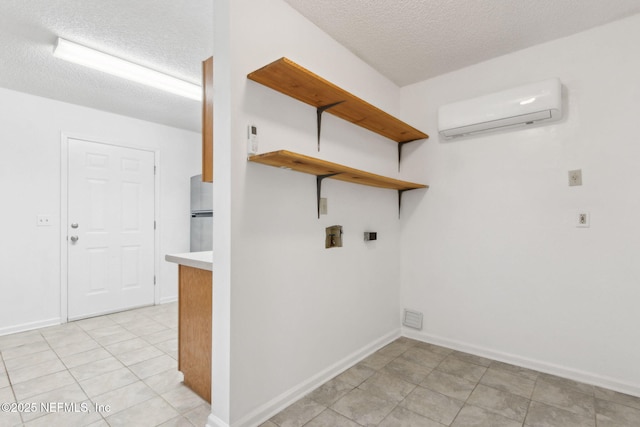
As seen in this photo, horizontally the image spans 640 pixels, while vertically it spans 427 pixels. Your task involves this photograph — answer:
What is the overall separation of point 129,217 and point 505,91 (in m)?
4.28

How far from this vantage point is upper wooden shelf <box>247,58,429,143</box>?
1673mm

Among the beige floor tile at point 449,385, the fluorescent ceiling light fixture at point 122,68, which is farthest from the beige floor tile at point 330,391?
the fluorescent ceiling light fixture at point 122,68

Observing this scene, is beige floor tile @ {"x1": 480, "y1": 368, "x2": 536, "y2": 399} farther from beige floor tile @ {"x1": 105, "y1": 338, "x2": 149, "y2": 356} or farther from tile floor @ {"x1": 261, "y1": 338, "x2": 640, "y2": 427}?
beige floor tile @ {"x1": 105, "y1": 338, "x2": 149, "y2": 356}

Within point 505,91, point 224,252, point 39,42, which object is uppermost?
point 39,42

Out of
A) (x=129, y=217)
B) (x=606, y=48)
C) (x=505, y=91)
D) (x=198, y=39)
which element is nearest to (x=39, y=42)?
(x=198, y=39)

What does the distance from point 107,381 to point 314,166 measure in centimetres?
208

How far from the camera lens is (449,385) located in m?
2.14

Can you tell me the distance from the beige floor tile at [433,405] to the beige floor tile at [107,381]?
188cm

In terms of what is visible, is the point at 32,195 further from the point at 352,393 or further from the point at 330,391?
the point at 352,393

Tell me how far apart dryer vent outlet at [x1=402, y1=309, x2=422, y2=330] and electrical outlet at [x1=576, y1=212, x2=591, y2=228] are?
1.46 meters

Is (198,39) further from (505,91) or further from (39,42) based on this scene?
(505,91)

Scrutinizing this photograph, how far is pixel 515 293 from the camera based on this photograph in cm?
248

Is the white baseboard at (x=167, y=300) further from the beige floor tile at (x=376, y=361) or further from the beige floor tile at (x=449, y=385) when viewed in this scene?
the beige floor tile at (x=449, y=385)

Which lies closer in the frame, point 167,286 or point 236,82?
point 236,82
